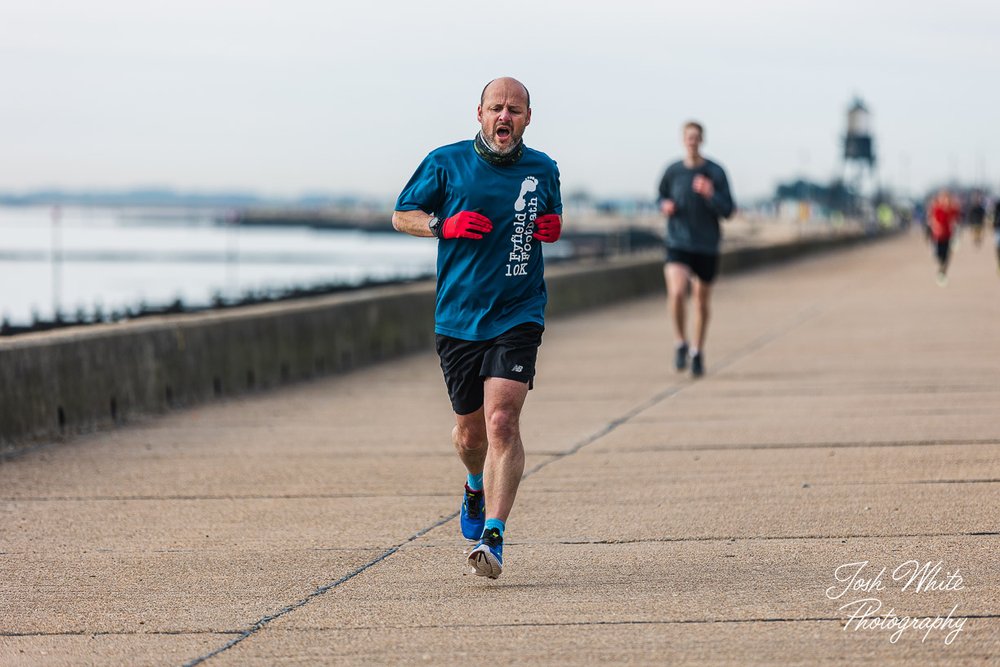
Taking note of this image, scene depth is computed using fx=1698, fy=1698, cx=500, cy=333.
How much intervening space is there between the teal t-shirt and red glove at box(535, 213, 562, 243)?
0.03 meters

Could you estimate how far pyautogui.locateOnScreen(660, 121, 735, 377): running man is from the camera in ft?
44.8

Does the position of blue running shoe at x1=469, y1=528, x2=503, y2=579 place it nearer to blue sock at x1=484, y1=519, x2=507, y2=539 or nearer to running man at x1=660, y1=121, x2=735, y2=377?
blue sock at x1=484, y1=519, x2=507, y2=539

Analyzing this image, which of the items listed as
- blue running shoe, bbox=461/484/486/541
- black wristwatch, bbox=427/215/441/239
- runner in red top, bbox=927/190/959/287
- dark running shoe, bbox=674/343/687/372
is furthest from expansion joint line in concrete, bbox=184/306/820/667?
runner in red top, bbox=927/190/959/287

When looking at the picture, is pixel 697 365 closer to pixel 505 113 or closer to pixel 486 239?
pixel 486 239

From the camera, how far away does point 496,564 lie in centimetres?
605

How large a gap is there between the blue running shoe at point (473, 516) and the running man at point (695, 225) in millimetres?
7083

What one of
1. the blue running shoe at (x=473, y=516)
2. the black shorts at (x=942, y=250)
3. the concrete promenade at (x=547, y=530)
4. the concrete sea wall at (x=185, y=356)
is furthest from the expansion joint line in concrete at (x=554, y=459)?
the black shorts at (x=942, y=250)

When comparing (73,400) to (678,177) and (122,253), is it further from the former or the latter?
(122,253)

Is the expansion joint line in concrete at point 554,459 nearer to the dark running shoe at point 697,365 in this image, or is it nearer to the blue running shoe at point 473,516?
the blue running shoe at point 473,516

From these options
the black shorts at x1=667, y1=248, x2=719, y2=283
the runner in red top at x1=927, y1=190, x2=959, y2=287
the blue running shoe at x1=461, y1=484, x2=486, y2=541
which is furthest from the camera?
the runner in red top at x1=927, y1=190, x2=959, y2=287

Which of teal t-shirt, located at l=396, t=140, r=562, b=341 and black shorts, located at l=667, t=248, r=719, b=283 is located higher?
teal t-shirt, located at l=396, t=140, r=562, b=341

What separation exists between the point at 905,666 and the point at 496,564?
65.0 inches

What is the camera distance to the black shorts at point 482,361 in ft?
21.0

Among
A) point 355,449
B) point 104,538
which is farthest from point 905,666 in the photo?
point 355,449
